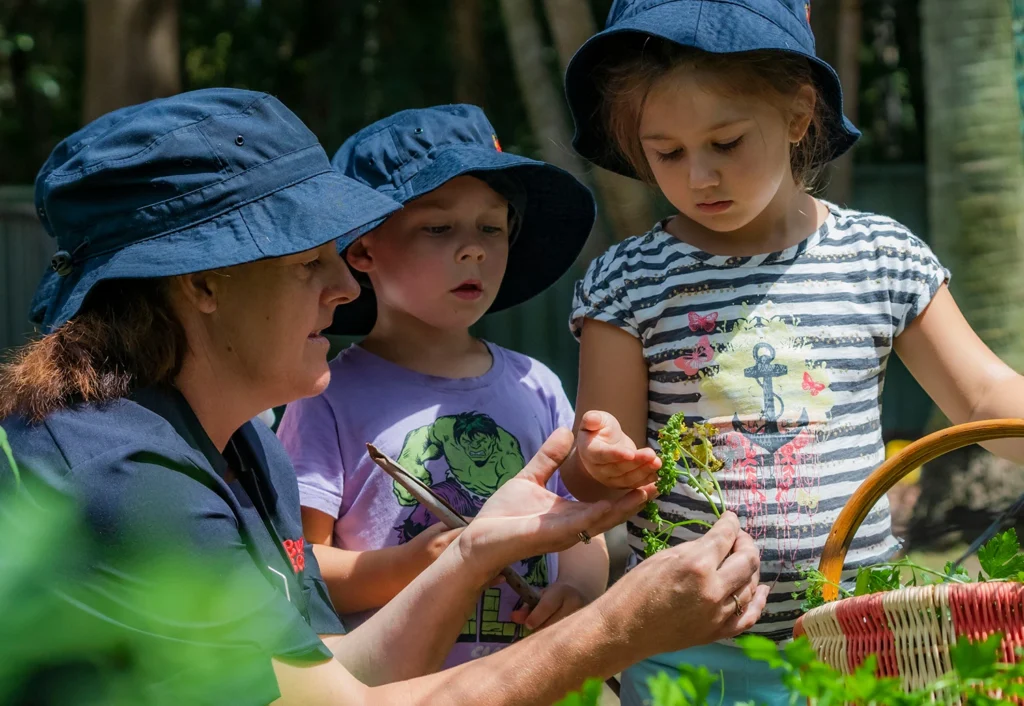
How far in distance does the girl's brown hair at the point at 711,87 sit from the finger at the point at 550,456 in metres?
0.67

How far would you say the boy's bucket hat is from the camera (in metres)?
1.86

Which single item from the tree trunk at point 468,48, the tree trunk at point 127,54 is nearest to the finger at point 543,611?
the tree trunk at point 127,54

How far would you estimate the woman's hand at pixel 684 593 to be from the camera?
5.90ft

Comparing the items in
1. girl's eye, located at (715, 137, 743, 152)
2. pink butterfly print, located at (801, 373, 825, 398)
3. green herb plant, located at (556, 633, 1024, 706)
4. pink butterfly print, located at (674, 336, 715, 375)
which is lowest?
pink butterfly print, located at (801, 373, 825, 398)

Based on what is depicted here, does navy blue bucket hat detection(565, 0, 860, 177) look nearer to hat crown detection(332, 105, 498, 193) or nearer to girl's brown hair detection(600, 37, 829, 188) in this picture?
girl's brown hair detection(600, 37, 829, 188)

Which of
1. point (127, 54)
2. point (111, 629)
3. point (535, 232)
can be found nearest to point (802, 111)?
point (535, 232)

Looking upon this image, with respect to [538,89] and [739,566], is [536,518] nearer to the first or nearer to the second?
[739,566]

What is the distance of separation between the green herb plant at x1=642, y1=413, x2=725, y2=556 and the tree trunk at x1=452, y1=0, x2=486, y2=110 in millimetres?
9751

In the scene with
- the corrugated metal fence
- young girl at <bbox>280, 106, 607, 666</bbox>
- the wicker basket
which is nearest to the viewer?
the wicker basket

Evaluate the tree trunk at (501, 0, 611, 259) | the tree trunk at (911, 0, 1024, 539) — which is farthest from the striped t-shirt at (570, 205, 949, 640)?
the tree trunk at (501, 0, 611, 259)

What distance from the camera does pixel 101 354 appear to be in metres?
1.87

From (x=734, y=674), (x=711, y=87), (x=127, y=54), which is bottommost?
(x=734, y=674)

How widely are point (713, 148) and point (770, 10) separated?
30 cm

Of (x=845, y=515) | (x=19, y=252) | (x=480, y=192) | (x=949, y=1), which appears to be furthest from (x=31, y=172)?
(x=845, y=515)
